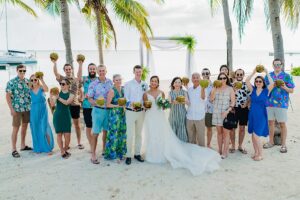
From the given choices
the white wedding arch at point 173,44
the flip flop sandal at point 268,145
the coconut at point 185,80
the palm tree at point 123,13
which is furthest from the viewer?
the white wedding arch at point 173,44

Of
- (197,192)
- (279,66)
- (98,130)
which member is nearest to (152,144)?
(98,130)

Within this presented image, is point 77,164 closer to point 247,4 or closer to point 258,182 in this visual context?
point 258,182

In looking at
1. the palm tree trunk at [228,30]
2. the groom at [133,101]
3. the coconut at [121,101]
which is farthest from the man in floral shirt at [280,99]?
the palm tree trunk at [228,30]

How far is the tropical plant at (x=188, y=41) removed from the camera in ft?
44.8

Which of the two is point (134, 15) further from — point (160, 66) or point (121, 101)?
point (160, 66)

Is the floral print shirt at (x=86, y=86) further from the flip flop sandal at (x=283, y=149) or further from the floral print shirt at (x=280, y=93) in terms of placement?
the flip flop sandal at (x=283, y=149)

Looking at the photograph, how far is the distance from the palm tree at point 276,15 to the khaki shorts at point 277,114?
1740 millimetres

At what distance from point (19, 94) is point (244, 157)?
17.7ft

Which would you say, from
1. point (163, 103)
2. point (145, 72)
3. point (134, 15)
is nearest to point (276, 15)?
point (163, 103)

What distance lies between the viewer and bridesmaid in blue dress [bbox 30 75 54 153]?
6.48m

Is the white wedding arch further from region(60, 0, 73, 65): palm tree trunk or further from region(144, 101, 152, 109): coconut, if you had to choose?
region(144, 101, 152, 109): coconut

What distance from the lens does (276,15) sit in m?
7.55

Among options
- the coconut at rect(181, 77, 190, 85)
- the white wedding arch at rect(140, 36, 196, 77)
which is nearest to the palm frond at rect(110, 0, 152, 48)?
the white wedding arch at rect(140, 36, 196, 77)

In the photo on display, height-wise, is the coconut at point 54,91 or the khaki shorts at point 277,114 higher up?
the coconut at point 54,91
